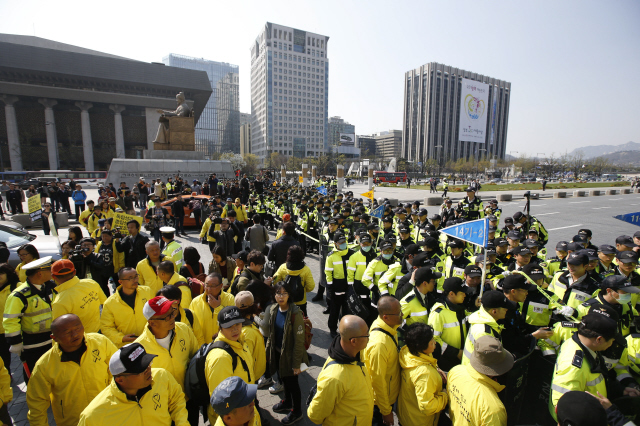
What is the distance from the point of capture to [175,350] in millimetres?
2879

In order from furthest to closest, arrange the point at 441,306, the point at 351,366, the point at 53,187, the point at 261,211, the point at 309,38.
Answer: the point at 309,38 < the point at 53,187 < the point at 261,211 < the point at 441,306 < the point at 351,366

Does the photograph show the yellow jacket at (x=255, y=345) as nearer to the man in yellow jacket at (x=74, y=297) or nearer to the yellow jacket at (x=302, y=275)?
the yellow jacket at (x=302, y=275)

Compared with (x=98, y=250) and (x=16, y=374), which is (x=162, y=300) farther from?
(x=98, y=250)

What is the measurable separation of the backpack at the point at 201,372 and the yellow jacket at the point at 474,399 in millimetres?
1706

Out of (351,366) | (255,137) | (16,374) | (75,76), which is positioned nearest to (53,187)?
(16,374)

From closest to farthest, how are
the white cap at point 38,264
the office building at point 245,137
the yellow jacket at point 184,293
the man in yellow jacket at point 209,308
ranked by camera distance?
the man in yellow jacket at point 209,308 < the white cap at point 38,264 < the yellow jacket at point 184,293 < the office building at point 245,137

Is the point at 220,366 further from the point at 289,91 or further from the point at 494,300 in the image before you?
the point at 289,91

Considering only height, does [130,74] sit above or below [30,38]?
below

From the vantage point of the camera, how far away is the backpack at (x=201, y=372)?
265cm

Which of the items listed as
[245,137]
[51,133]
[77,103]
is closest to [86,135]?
[51,133]

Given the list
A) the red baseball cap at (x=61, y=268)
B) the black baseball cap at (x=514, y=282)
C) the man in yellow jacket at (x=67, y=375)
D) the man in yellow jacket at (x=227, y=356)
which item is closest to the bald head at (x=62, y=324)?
the man in yellow jacket at (x=67, y=375)

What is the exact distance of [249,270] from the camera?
451 centimetres

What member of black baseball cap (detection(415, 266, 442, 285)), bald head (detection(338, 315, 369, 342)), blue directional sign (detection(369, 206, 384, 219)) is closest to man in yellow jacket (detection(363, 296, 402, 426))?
bald head (detection(338, 315, 369, 342))

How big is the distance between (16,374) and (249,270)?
146 inches
